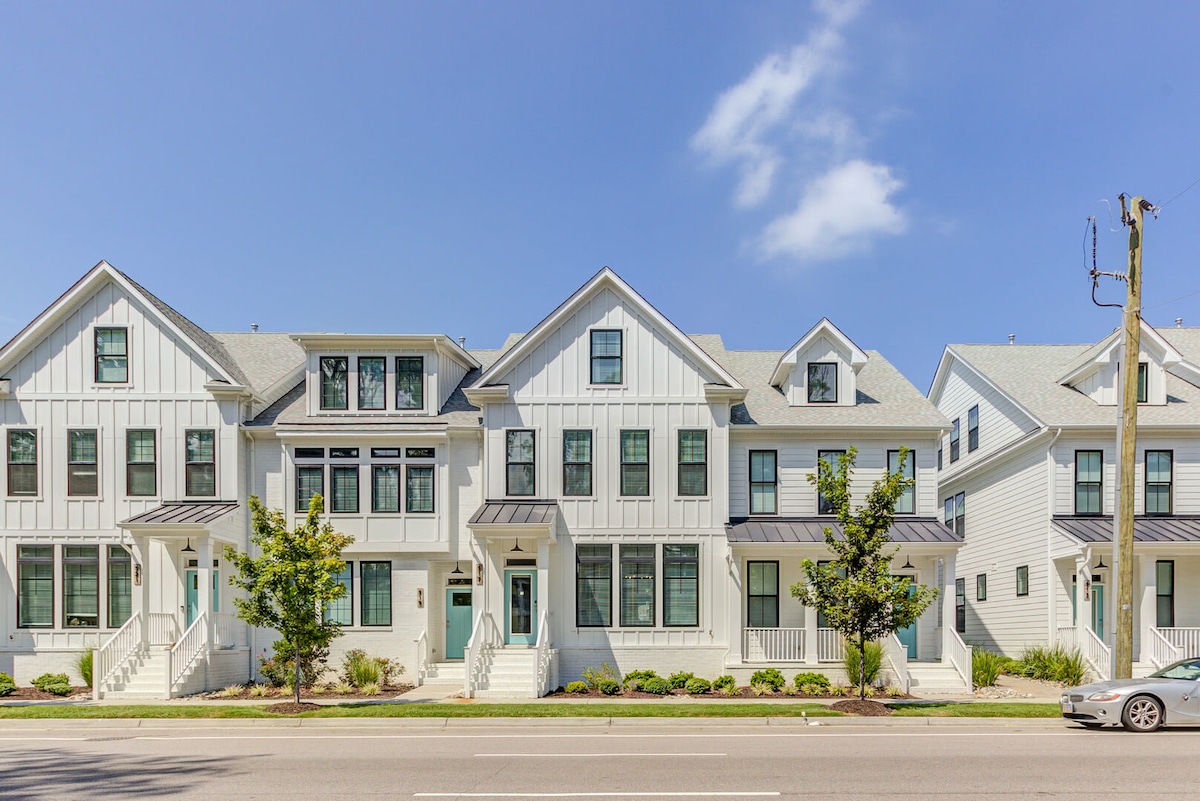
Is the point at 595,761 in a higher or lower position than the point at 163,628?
higher

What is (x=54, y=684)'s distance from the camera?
2294 centimetres

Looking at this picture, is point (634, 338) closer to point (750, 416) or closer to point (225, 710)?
point (750, 416)

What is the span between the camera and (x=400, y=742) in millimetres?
15211

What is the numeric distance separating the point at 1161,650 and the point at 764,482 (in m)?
10.6

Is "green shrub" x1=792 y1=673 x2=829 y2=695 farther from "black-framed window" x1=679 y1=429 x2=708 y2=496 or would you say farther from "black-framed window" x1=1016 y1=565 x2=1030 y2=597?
"black-framed window" x1=1016 y1=565 x2=1030 y2=597

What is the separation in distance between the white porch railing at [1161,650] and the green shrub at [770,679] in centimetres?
950

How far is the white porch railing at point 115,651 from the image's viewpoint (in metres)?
21.4

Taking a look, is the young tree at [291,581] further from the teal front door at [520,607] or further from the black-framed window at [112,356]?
the black-framed window at [112,356]

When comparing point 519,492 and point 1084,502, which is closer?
point 519,492

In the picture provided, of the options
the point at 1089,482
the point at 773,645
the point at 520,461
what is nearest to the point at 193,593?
the point at 520,461

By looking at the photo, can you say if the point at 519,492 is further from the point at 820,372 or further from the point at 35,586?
the point at 35,586

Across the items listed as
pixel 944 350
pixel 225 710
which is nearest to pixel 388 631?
pixel 225 710

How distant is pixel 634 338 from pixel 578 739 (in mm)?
11963

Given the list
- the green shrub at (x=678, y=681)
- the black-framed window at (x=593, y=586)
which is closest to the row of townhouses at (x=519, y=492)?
the black-framed window at (x=593, y=586)
